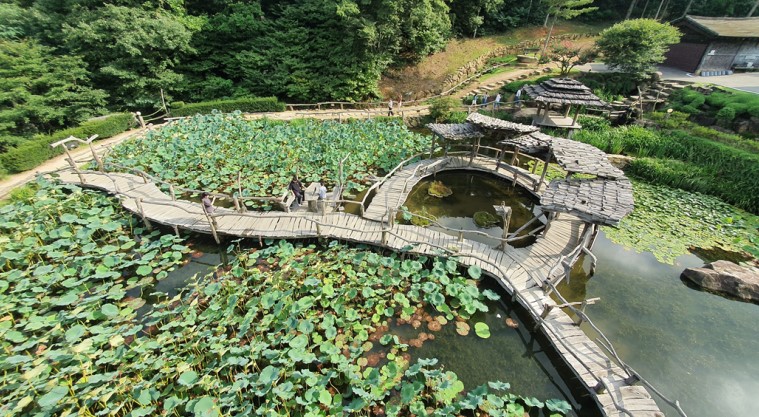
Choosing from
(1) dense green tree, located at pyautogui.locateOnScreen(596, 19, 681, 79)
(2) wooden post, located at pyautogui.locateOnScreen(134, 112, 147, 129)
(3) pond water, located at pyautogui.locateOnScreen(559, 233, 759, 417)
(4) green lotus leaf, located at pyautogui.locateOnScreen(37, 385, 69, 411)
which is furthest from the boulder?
(2) wooden post, located at pyautogui.locateOnScreen(134, 112, 147, 129)

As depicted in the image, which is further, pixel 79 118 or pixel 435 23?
pixel 435 23

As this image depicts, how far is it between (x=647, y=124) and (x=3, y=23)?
3913cm

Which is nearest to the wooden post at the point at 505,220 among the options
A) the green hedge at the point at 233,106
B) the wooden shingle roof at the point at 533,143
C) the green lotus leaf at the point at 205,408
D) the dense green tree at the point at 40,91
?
the wooden shingle roof at the point at 533,143

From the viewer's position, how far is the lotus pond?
5.79 meters

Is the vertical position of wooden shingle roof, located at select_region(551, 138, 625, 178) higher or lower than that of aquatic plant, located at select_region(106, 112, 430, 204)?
higher

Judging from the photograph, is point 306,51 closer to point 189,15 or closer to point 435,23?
point 189,15

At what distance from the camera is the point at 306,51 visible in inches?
902

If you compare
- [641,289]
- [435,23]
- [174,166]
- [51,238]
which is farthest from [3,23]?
[641,289]

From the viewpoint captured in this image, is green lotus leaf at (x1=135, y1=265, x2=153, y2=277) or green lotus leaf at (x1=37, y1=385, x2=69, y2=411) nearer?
green lotus leaf at (x1=37, y1=385, x2=69, y2=411)

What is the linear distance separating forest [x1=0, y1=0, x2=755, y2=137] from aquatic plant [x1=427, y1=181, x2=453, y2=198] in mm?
12059

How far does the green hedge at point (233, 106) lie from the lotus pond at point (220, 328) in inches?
439

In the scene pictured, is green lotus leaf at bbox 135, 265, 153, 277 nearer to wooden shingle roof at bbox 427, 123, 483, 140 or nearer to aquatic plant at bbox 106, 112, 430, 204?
aquatic plant at bbox 106, 112, 430, 204

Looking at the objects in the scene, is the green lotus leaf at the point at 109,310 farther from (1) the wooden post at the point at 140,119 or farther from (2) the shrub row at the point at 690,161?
(2) the shrub row at the point at 690,161

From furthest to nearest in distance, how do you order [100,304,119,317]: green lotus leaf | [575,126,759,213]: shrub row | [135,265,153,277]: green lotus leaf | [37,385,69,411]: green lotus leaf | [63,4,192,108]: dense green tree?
1. [63,4,192,108]: dense green tree
2. [575,126,759,213]: shrub row
3. [135,265,153,277]: green lotus leaf
4. [100,304,119,317]: green lotus leaf
5. [37,385,69,411]: green lotus leaf
